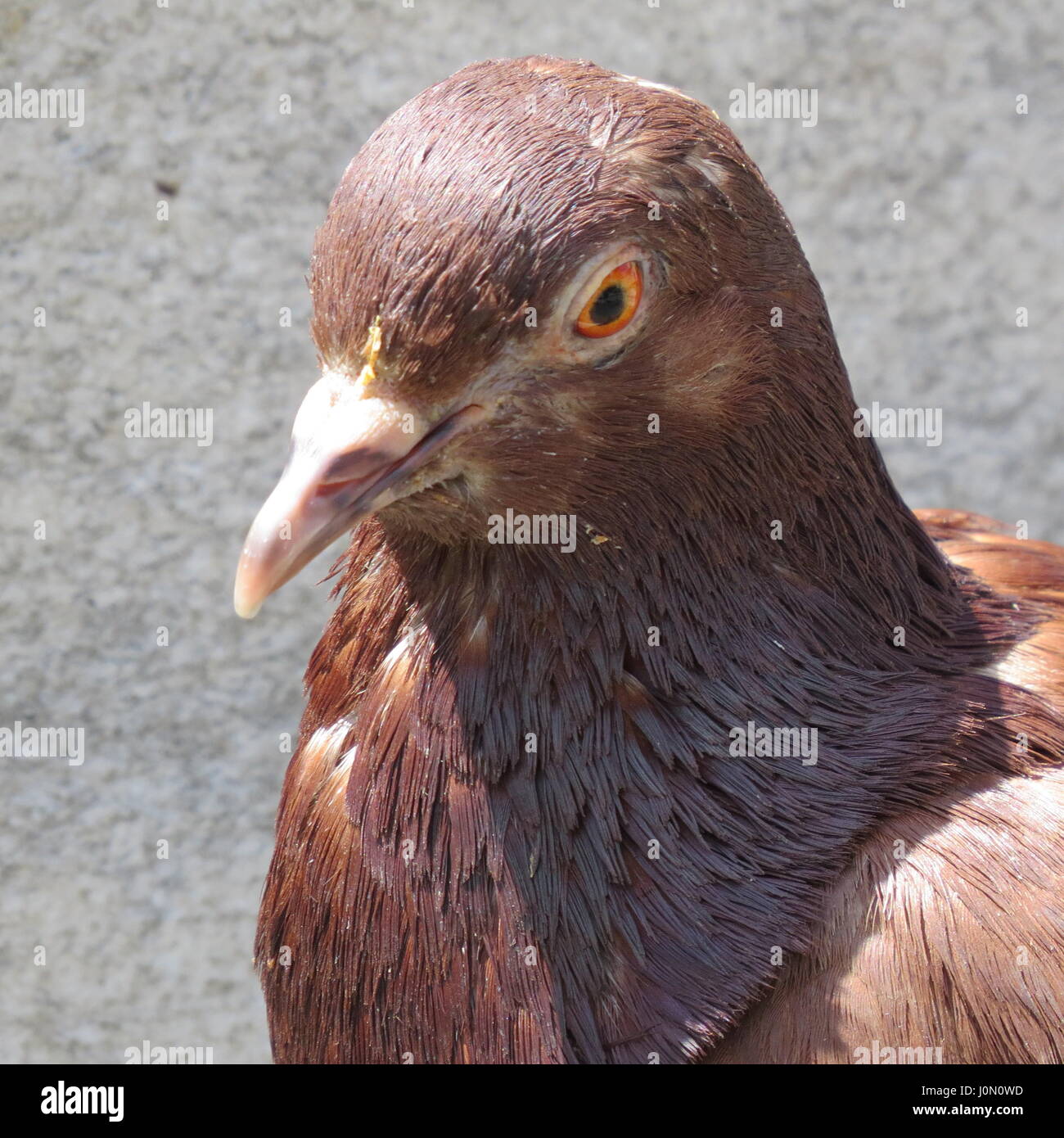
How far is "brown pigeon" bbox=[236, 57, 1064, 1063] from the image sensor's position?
153 centimetres

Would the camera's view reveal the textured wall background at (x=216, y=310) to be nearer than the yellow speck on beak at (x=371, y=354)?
No

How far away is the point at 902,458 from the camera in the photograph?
3.48 metres

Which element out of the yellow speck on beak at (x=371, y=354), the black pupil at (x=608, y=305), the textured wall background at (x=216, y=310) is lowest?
the textured wall background at (x=216, y=310)

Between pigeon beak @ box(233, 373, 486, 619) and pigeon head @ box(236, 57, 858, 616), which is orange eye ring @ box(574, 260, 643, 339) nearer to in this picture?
pigeon head @ box(236, 57, 858, 616)

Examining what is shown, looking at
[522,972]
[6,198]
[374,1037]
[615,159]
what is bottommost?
[374,1037]

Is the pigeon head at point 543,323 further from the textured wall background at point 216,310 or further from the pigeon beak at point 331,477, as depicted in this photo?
the textured wall background at point 216,310

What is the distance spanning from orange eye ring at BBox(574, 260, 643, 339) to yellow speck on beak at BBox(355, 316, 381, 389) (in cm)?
23

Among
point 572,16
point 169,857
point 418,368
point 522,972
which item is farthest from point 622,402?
point 169,857

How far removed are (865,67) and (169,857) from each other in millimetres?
2564

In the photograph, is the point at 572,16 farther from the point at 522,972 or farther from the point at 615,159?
the point at 522,972

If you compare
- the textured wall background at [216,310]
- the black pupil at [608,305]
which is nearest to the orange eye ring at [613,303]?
the black pupil at [608,305]

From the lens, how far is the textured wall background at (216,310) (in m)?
3.01

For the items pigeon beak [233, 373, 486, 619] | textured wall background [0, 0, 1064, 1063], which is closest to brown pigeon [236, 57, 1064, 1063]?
pigeon beak [233, 373, 486, 619]

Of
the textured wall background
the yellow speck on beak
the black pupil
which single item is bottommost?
the textured wall background
